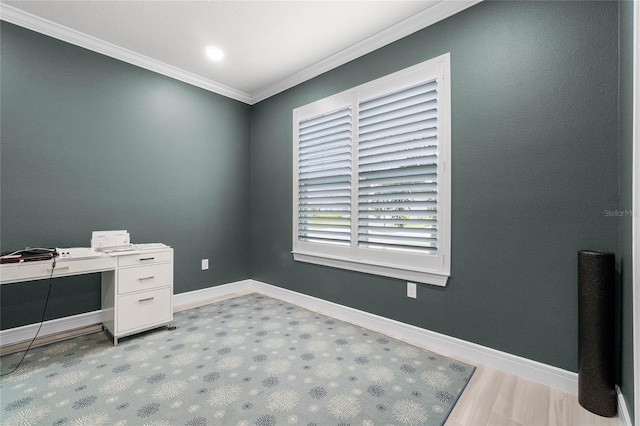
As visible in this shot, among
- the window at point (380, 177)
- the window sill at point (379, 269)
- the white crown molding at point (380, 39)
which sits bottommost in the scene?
the window sill at point (379, 269)

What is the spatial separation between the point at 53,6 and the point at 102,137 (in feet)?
3.37

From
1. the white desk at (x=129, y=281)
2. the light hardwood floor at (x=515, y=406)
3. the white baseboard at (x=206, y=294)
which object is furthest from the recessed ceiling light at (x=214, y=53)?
the light hardwood floor at (x=515, y=406)

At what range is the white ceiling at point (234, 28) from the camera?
224 centimetres

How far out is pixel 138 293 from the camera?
246cm

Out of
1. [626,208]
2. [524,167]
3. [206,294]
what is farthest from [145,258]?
[626,208]

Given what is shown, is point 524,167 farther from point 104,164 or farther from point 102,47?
point 102,47

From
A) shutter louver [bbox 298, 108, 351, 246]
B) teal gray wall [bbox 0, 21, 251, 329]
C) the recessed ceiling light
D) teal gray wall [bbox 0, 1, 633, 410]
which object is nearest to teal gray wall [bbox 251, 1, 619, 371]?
teal gray wall [bbox 0, 1, 633, 410]

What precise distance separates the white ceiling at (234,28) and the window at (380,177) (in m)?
0.41

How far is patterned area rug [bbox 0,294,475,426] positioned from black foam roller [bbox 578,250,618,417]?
61 centimetres

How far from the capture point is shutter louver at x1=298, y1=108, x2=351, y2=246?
2.93 m

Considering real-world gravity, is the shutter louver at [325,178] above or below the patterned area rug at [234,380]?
above

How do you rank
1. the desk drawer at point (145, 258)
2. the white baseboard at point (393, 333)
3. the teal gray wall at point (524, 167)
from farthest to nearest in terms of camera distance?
the desk drawer at point (145, 258)
the white baseboard at point (393, 333)
the teal gray wall at point (524, 167)

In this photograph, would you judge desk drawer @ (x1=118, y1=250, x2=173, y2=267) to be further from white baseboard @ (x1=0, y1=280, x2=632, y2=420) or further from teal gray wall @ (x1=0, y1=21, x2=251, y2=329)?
white baseboard @ (x1=0, y1=280, x2=632, y2=420)

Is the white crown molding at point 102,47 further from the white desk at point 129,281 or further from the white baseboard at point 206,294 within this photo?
the white baseboard at point 206,294
